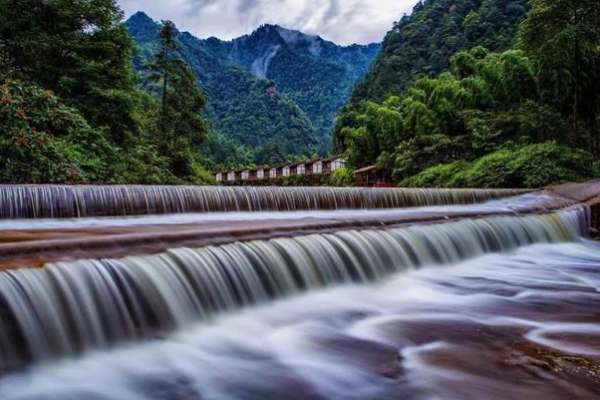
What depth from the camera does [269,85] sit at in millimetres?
108438

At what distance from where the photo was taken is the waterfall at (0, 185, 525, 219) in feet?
24.7

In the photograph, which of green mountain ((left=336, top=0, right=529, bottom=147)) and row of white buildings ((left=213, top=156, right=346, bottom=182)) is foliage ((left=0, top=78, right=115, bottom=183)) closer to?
row of white buildings ((left=213, top=156, right=346, bottom=182))

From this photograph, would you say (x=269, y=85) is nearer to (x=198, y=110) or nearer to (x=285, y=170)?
(x=285, y=170)

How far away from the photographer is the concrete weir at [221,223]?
3585 mm

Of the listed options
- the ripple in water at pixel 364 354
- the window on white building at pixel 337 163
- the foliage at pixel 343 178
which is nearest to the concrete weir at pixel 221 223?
the ripple in water at pixel 364 354

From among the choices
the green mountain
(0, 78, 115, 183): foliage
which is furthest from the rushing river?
the green mountain

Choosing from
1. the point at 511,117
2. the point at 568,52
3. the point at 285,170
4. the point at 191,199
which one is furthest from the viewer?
the point at 285,170

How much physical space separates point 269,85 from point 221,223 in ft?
346

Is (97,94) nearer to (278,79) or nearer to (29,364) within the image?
(29,364)

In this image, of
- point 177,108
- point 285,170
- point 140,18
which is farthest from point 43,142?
point 140,18

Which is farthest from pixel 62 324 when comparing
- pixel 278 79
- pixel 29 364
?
pixel 278 79

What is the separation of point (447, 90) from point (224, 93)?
299ft

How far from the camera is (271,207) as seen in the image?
10.6m

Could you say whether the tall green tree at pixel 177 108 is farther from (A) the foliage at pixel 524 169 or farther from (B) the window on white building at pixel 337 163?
(B) the window on white building at pixel 337 163
